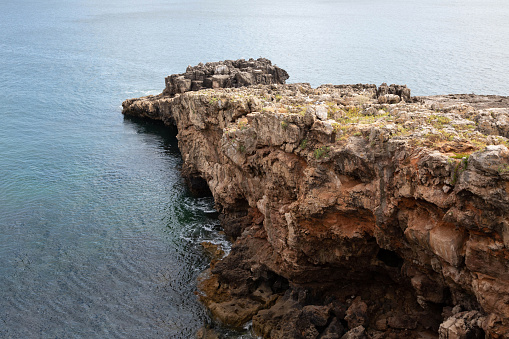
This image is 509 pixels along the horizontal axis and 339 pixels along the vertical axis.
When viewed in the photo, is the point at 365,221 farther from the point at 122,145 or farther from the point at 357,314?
the point at 122,145

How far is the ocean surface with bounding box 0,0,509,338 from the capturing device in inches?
1625

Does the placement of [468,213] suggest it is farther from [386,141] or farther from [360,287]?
[360,287]

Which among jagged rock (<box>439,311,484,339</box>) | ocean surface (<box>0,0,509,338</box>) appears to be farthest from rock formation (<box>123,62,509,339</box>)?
ocean surface (<box>0,0,509,338</box>)

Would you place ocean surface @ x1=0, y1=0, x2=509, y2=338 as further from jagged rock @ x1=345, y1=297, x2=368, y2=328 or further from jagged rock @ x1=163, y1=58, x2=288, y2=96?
jagged rock @ x1=345, y1=297, x2=368, y2=328

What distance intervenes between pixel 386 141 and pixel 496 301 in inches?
387

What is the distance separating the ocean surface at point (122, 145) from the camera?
1625 inches

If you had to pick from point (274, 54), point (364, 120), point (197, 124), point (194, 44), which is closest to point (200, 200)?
point (197, 124)

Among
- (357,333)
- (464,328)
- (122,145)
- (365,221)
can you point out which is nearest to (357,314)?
(357,333)

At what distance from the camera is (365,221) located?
32.2 m

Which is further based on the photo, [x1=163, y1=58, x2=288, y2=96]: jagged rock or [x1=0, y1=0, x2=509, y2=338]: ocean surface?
[x1=163, y1=58, x2=288, y2=96]: jagged rock

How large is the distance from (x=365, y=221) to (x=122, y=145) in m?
56.0

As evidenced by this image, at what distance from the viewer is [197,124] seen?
54.7 metres

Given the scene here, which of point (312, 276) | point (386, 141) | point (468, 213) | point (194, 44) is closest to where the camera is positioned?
point (468, 213)

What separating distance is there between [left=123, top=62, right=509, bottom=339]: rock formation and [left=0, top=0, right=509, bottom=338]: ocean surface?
6.39 m
